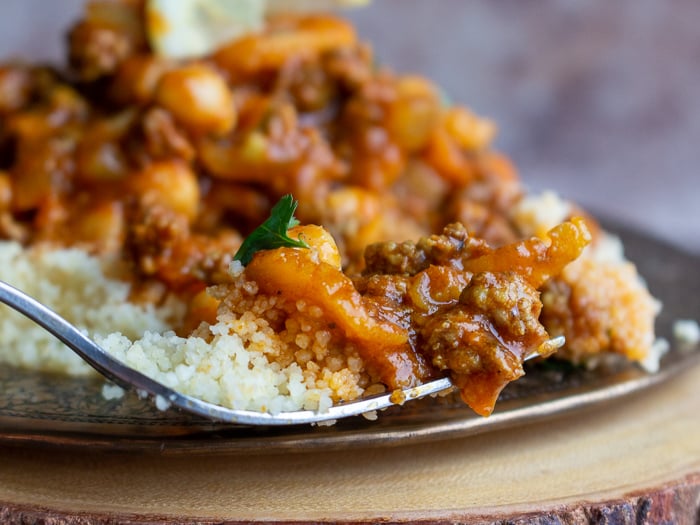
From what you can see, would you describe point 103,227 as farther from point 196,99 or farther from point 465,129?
point 465,129

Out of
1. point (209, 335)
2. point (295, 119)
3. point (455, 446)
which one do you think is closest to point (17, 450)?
point (209, 335)

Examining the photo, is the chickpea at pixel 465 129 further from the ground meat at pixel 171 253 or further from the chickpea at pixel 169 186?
the ground meat at pixel 171 253

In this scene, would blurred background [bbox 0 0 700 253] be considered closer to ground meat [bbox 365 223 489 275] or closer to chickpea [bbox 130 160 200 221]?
chickpea [bbox 130 160 200 221]

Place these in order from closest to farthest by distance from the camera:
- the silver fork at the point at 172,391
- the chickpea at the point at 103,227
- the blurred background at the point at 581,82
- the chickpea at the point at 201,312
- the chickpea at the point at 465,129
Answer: the silver fork at the point at 172,391
the chickpea at the point at 201,312
the chickpea at the point at 103,227
the chickpea at the point at 465,129
the blurred background at the point at 581,82

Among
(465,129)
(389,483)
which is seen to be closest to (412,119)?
(465,129)

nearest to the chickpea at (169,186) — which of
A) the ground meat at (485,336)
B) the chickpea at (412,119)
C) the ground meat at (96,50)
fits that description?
the ground meat at (96,50)
